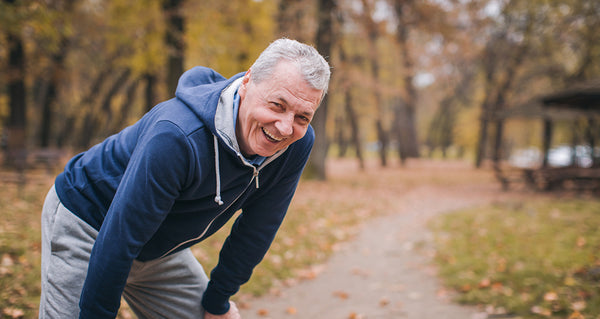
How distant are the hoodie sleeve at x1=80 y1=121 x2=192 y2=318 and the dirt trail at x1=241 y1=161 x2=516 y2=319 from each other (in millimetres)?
2740

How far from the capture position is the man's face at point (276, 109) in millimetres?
1696

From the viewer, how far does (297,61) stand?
168 centimetres

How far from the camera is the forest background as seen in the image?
12258 mm

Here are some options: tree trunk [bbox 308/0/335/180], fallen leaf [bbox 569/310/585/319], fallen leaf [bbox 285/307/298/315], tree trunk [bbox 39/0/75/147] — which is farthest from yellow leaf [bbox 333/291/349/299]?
tree trunk [bbox 39/0/75/147]

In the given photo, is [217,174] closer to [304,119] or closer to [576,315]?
[304,119]

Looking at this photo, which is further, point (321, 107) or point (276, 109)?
point (321, 107)

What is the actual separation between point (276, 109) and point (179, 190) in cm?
51

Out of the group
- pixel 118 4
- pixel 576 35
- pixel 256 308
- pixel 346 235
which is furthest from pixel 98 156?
pixel 576 35

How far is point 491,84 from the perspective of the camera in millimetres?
25469

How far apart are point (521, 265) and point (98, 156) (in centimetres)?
515

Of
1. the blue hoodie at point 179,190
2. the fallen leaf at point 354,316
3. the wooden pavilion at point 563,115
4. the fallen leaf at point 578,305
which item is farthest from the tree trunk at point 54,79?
the wooden pavilion at point 563,115

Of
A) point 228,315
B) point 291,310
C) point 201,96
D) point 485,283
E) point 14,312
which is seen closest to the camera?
point 201,96

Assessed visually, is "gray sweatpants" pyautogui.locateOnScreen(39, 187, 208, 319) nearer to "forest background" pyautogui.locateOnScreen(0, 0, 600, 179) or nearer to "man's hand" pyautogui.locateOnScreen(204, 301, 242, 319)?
"man's hand" pyautogui.locateOnScreen(204, 301, 242, 319)

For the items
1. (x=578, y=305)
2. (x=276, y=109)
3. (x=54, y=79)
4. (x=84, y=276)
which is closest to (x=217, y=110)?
(x=276, y=109)
